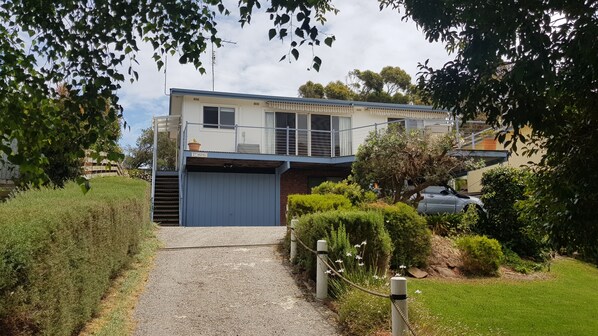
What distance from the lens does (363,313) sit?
255 inches

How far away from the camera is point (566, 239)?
4945mm

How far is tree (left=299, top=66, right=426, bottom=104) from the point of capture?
142 feet

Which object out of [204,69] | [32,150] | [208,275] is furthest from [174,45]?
[208,275]

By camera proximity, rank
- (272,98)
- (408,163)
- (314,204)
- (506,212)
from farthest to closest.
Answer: (272,98) → (408,163) → (506,212) → (314,204)

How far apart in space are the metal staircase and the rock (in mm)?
12801

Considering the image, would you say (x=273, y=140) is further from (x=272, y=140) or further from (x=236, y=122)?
(x=236, y=122)

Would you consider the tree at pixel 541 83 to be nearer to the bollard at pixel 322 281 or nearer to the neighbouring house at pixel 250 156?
the bollard at pixel 322 281

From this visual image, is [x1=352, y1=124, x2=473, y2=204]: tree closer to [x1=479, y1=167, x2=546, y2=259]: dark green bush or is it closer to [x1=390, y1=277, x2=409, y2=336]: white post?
[x1=479, y1=167, x2=546, y2=259]: dark green bush

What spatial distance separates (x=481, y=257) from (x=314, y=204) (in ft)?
13.1

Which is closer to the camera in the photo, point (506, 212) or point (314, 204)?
point (314, 204)

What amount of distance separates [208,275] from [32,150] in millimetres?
6233

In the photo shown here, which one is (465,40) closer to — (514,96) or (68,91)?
(514,96)

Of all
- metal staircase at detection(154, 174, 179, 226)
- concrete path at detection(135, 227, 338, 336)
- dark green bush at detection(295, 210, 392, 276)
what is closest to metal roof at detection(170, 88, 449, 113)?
metal staircase at detection(154, 174, 179, 226)

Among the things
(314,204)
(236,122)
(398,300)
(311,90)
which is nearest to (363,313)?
(398,300)
